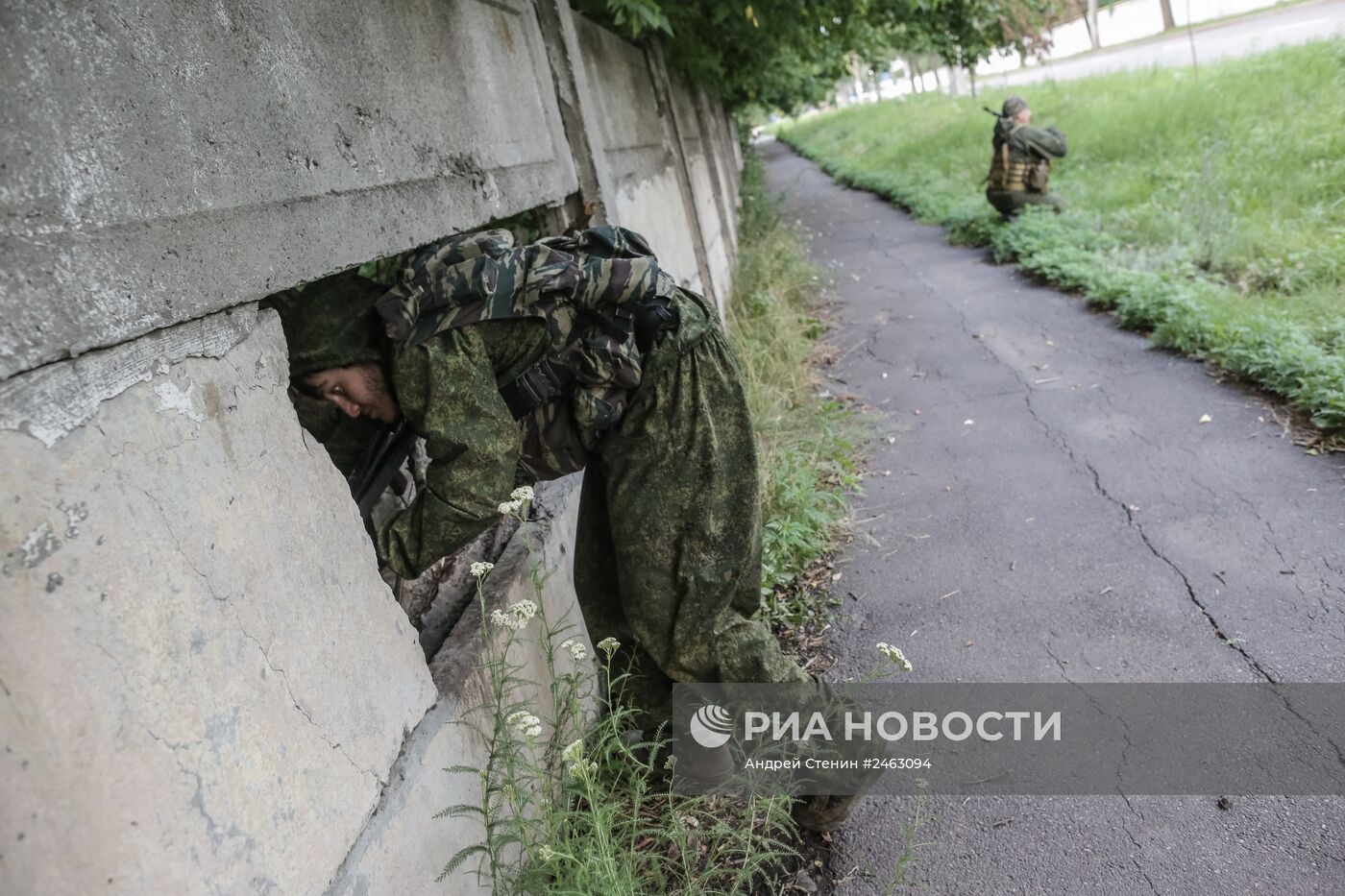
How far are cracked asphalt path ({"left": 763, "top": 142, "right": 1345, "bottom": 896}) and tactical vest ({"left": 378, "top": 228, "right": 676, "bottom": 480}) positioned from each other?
54.1 inches

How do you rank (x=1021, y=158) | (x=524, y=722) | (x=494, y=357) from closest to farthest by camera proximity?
(x=524, y=722) < (x=494, y=357) < (x=1021, y=158)

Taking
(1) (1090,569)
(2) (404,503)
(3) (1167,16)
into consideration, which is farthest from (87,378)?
(3) (1167,16)

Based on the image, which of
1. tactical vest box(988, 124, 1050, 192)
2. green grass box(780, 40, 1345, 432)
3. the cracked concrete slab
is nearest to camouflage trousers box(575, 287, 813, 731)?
the cracked concrete slab

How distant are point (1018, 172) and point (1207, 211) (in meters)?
2.30

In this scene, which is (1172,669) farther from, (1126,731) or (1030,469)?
(1030,469)

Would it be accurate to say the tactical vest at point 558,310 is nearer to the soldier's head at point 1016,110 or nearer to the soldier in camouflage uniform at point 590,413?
the soldier in camouflage uniform at point 590,413

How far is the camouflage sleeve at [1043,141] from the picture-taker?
8.93 metres

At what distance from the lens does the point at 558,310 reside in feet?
6.69

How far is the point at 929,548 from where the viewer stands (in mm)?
3807

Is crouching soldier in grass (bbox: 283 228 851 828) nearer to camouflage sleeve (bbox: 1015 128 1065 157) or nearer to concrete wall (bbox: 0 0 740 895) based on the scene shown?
concrete wall (bbox: 0 0 740 895)

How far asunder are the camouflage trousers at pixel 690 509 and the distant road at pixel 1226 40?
42.8ft

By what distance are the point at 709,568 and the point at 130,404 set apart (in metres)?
1.42

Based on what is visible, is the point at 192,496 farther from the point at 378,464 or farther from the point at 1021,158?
the point at 1021,158

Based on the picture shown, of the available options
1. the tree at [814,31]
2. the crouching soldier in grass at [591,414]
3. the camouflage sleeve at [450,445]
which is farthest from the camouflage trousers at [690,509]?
the tree at [814,31]
